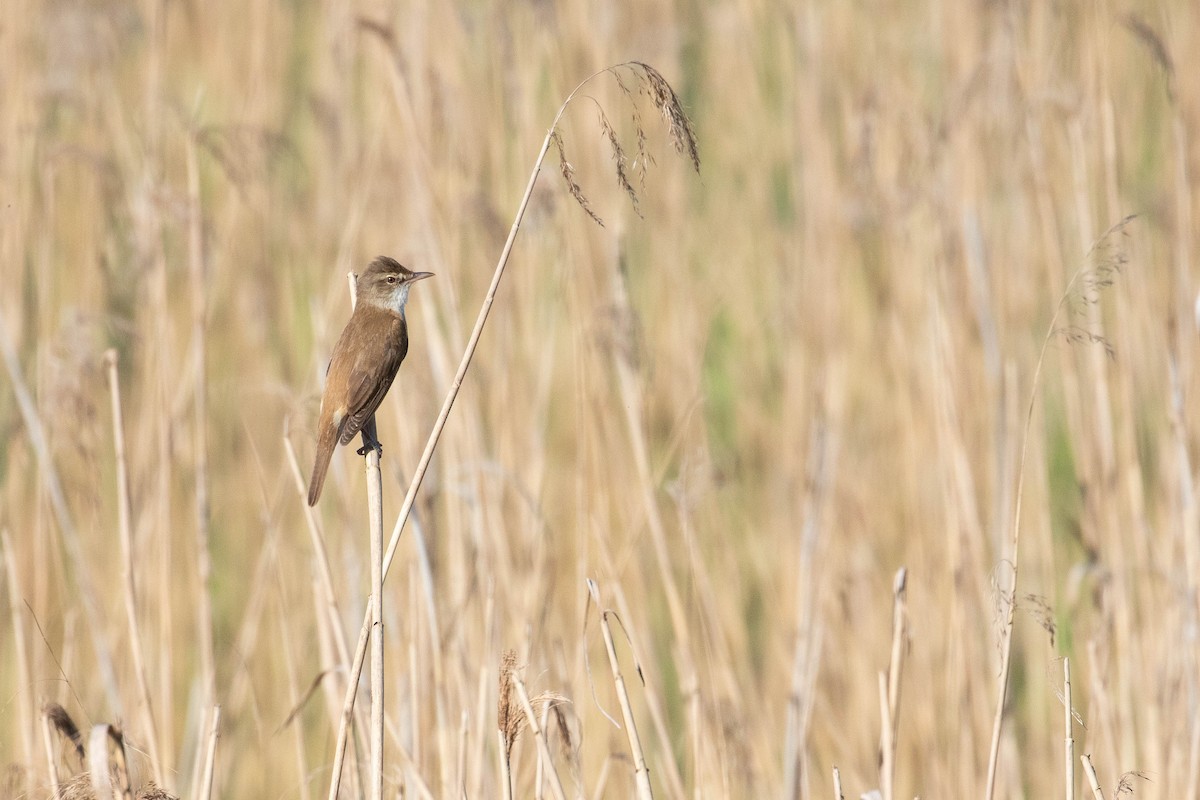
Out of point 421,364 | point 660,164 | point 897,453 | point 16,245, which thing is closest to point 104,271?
point 16,245

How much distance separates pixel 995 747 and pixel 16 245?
2.85 metres

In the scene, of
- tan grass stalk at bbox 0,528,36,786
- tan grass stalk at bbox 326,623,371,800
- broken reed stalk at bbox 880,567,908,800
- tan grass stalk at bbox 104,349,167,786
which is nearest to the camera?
tan grass stalk at bbox 326,623,371,800

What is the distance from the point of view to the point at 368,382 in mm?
2426

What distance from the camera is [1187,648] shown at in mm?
2582

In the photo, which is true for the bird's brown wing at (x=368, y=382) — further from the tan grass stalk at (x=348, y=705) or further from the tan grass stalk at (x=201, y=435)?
the tan grass stalk at (x=348, y=705)

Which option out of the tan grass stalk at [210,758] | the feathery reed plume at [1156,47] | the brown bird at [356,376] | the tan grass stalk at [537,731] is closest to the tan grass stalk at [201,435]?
the brown bird at [356,376]

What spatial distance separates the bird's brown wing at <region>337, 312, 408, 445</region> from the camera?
2.41m

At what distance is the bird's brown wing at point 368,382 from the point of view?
2.41 m

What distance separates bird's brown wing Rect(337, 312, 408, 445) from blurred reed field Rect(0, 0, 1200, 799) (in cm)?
10

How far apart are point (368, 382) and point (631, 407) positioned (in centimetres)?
67

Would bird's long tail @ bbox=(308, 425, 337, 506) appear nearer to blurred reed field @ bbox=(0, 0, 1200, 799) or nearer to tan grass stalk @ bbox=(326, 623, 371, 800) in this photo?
blurred reed field @ bbox=(0, 0, 1200, 799)

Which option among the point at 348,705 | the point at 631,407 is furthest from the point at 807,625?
the point at 348,705

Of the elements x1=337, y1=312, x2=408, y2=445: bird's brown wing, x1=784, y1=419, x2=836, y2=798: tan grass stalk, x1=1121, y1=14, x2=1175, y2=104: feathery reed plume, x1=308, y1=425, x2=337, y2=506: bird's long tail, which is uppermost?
x1=1121, y1=14, x2=1175, y2=104: feathery reed plume

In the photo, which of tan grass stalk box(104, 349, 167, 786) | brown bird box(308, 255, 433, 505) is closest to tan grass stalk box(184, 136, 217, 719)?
tan grass stalk box(104, 349, 167, 786)
